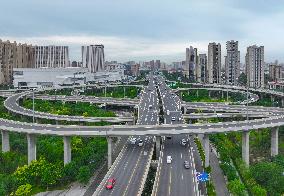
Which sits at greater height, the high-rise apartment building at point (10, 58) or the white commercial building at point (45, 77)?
the high-rise apartment building at point (10, 58)

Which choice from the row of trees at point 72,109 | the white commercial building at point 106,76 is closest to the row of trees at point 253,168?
the row of trees at point 72,109

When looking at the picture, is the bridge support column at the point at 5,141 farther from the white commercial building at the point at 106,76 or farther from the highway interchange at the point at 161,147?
the white commercial building at the point at 106,76

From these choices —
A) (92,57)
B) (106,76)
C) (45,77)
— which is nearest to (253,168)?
(45,77)

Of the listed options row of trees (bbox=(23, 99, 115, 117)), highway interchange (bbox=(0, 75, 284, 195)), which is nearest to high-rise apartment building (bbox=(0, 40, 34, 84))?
row of trees (bbox=(23, 99, 115, 117))

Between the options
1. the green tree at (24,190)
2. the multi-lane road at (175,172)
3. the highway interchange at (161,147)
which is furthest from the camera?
the green tree at (24,190)

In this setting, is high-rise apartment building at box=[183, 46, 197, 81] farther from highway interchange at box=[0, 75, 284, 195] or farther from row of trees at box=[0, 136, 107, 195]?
row of trees at box=[0, 136, 107, 195]

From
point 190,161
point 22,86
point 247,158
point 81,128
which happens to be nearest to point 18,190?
point 81,128

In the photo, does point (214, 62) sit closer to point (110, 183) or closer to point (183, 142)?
point (183, 142)
